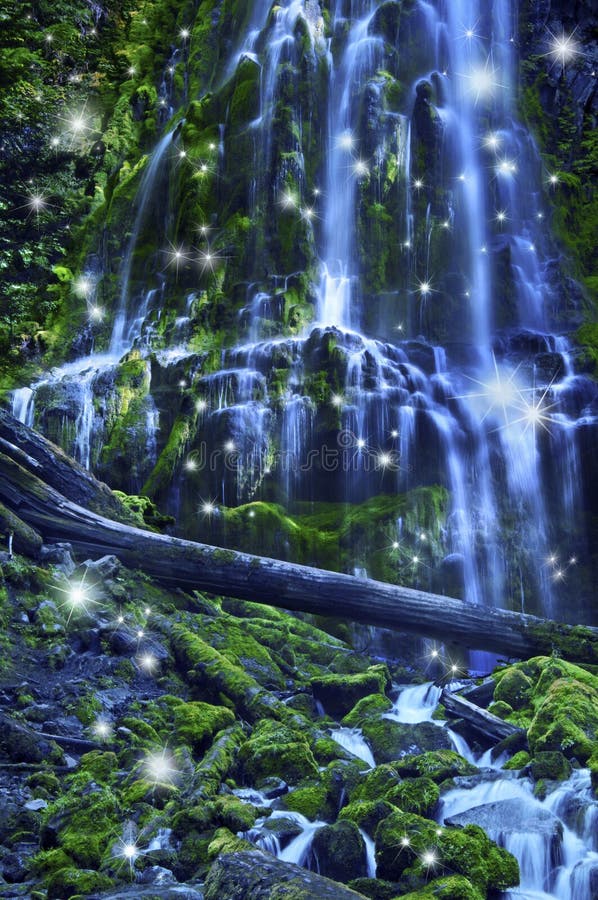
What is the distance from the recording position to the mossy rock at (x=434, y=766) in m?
5.79

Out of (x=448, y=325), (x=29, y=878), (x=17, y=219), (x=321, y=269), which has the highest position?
(x=17, y=219)

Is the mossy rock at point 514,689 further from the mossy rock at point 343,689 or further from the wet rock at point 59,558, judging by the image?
the wet rock at point 59,558

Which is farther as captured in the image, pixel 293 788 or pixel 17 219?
pixel 17 219

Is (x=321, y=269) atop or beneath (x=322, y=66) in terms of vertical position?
beneath

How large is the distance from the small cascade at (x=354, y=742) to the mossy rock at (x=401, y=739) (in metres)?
0.05

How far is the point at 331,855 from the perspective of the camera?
4.71m

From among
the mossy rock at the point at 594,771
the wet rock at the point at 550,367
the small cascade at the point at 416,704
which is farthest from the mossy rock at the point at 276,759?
the wet rock at the point at 550,367

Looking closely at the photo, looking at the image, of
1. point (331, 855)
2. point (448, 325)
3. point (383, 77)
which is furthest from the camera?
point (383, 77)

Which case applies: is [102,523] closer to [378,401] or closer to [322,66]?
[378,401]

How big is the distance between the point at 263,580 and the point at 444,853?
13.3 feet

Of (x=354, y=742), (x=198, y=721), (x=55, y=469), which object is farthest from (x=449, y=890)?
(x=55, y=469)

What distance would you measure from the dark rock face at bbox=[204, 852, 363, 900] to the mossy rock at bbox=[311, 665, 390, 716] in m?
3.57

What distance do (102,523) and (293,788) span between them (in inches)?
162

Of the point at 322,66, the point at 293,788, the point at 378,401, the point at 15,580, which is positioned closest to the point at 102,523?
the point at 15,580
